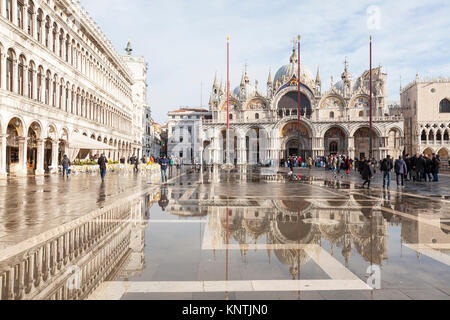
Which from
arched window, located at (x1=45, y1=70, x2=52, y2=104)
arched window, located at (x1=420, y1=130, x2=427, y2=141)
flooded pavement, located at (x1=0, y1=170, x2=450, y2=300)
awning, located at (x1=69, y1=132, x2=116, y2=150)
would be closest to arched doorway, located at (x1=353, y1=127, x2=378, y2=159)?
arched window, located at (x1=420, y1=130, x2=427, y2=141)

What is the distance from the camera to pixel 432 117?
5900cm

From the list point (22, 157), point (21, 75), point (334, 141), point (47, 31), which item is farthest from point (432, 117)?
point (22, 157)

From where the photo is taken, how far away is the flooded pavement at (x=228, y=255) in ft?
11.3

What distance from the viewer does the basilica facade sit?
2244 inches

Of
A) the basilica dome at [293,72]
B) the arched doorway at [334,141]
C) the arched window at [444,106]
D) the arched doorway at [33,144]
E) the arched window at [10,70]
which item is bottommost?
the arched doorway at [33,144]

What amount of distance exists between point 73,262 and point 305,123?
56.7 meters

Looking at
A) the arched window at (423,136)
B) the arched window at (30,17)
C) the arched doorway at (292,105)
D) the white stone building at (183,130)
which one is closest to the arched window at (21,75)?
the arched window at (30,17)

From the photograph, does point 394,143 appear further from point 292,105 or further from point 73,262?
point 73,262

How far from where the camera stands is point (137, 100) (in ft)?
185

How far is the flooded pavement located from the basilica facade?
51324mm

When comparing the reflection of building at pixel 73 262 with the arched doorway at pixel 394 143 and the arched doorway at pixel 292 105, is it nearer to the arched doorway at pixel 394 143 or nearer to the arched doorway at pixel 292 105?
the arched doorway at pixel 292 105
